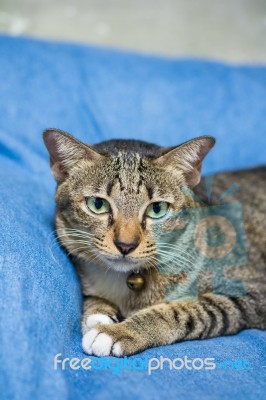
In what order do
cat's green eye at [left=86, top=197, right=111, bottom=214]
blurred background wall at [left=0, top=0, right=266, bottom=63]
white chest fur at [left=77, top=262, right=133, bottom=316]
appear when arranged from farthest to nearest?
blurred background wall at [left=0, top=0, right=266, bottom=63] < white chest fur at [left=77, top=262, right=133, bottom=316] < cat's green eye at [left=86, top=197, right=111, bottom=214]

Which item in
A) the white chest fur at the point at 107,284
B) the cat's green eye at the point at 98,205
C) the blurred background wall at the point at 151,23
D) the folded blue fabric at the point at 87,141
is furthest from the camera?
the blurred background wall at the point at 151,23

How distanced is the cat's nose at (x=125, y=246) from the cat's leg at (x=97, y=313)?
227mm

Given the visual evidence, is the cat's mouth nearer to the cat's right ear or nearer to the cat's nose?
the cat's nose

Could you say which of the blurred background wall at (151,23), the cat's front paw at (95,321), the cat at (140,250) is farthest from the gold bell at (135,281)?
the blurred background wall at (151,23)

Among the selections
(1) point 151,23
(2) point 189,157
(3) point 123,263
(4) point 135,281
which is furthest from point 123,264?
(1) point 151,23

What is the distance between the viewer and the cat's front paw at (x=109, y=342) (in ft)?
3.86

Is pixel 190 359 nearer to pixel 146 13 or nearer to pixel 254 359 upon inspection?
pixel 254 359

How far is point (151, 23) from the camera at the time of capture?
8.55 ft

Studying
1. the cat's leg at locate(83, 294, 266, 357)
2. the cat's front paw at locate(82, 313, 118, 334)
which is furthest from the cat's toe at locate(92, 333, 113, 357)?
the cat's front paw at locate(82, 313, 118, 334)

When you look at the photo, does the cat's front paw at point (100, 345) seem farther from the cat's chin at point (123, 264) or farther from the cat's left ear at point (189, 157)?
the cat's left ear at point (189, 157)

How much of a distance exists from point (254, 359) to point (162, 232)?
16.6 inches

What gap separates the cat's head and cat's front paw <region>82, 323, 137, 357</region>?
180mm

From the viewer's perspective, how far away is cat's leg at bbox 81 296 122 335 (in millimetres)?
1332

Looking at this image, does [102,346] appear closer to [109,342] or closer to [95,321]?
[109,342]
